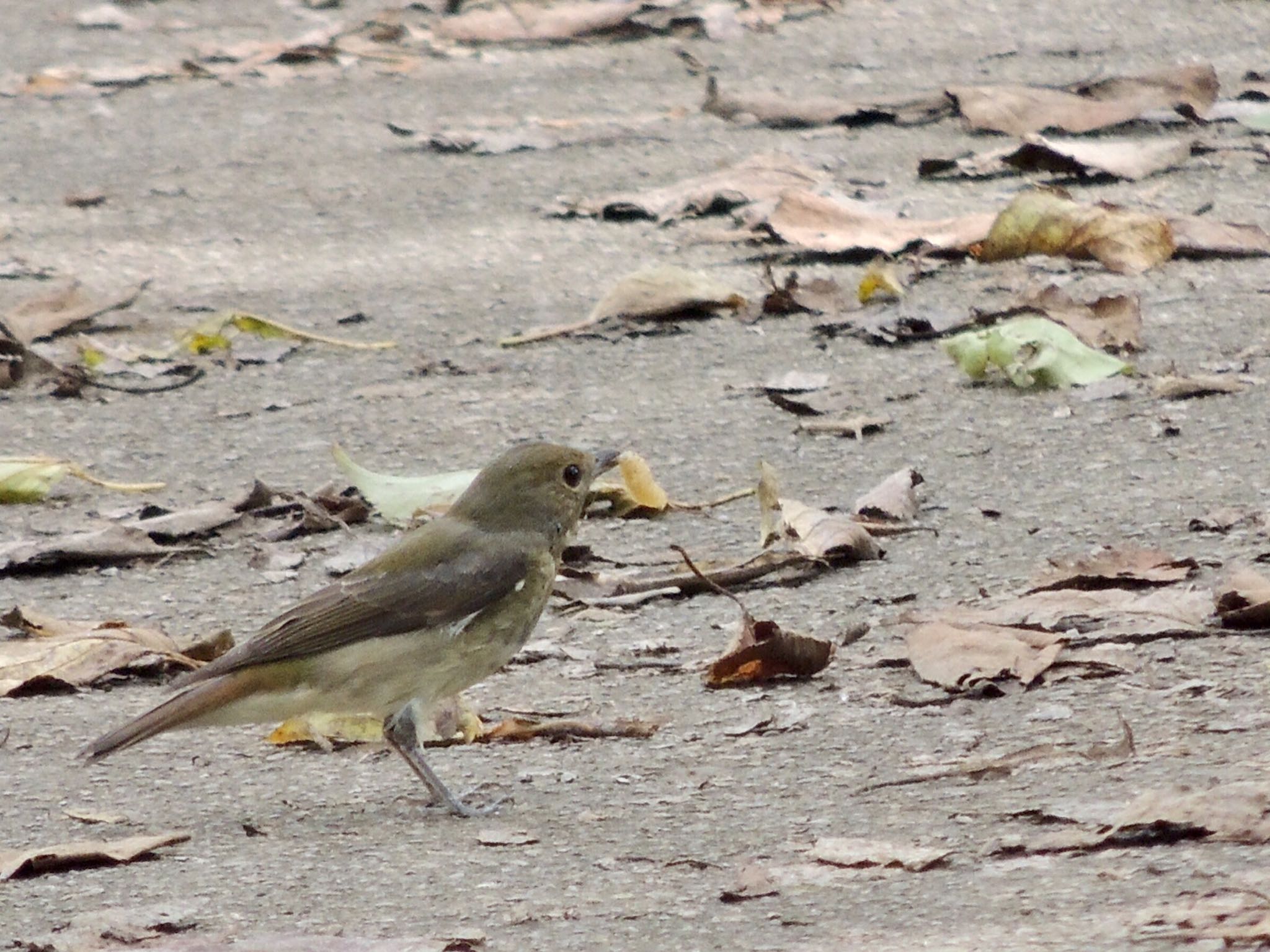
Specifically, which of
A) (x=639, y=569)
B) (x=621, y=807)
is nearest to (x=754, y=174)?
(x=639, y=569)

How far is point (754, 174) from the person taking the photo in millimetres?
8570

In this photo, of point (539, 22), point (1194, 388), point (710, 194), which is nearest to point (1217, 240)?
point (1194, 388)

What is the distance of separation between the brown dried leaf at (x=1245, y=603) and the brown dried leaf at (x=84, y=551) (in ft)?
8.47

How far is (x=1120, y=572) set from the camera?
14.8 ft

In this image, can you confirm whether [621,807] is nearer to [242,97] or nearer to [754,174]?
[754,174]

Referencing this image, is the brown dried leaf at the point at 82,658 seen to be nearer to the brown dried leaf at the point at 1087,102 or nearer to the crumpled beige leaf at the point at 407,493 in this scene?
the crumpled beige leaf at the point at 407,493

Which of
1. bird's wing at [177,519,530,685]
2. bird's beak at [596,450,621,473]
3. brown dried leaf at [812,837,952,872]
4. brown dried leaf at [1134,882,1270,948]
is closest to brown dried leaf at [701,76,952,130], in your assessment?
bird's beak at [596,450,621,473]

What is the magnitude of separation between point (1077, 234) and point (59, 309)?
11.4ft

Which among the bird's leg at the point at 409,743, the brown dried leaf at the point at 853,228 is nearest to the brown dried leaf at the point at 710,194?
the brown dried leaf at the point at 853,228

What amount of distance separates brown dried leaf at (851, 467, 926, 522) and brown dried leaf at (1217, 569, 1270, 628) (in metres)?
1.07

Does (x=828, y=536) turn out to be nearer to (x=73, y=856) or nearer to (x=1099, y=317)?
(x=1099, y=317)

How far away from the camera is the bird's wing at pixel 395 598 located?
13.9 feet

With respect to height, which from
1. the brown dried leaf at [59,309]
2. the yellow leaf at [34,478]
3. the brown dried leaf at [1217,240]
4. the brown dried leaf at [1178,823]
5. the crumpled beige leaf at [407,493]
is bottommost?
the brown dried leaf at [59,309]

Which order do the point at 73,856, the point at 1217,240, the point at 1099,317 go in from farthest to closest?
the point at 1217,240 → the point at 1099,317 → the point at 73,856
